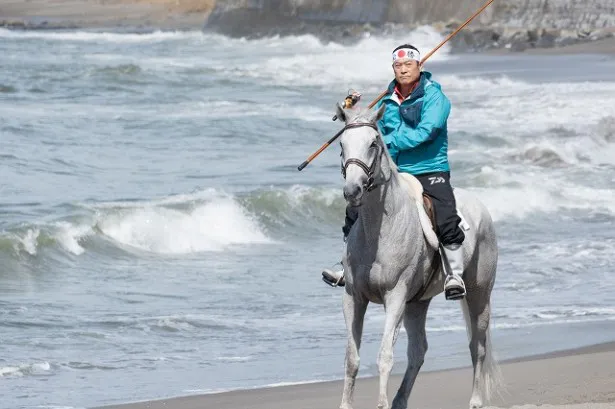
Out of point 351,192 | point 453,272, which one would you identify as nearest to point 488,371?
point 453,272

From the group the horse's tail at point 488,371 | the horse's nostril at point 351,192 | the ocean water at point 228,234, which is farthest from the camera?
the ocean water at point 228,234

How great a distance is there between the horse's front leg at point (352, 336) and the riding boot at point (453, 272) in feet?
1.72

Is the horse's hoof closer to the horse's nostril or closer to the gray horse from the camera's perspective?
the gray horse

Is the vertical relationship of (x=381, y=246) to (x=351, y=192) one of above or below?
below

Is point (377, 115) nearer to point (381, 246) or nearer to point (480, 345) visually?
point (381, 246)

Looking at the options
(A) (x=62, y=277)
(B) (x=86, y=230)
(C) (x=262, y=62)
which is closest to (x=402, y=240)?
(A) (x=62, y=277)

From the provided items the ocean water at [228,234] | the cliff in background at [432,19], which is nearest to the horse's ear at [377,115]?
the ocean water at [228,234]

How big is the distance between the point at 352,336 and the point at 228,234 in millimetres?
10975

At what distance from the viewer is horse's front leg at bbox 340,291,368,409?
23.4ft

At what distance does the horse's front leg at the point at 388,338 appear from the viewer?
7043mm

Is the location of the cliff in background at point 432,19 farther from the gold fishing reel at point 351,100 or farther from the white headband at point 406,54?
the gold fishing reel at point 351,100

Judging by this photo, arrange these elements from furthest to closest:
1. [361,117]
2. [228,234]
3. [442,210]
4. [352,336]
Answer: [228,234], [442,210], [352,336], [361,117]

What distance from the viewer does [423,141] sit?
7.46 m

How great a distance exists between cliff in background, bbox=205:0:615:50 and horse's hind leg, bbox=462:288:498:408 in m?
49.8
